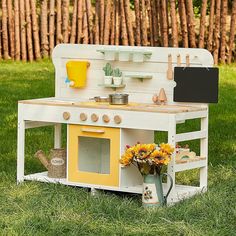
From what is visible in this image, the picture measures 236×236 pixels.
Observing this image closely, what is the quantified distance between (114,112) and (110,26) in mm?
6307

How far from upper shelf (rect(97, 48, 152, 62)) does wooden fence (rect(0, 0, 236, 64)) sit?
5.54 metres

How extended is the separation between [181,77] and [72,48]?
0.89 m

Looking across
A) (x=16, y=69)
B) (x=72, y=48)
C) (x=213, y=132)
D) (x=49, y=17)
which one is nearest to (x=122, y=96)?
(x=72, y=48)

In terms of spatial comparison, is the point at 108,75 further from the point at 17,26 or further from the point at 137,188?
the point at 17,26

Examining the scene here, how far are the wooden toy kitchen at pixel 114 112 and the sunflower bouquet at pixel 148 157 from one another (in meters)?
0.10

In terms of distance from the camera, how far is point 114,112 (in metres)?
5.36

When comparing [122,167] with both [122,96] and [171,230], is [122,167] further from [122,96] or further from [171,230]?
[171,230]

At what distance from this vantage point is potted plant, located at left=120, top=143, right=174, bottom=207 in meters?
5.08

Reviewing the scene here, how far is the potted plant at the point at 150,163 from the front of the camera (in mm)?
5077

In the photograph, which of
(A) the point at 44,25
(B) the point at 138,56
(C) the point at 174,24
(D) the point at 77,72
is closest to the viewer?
(B) the point at 138,56

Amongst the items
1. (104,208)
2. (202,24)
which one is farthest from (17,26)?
(104,208)

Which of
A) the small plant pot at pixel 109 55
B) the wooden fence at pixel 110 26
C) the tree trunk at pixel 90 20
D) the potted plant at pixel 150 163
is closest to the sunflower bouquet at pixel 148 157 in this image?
the potted plant at pixel 150 163

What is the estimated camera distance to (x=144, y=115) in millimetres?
5242

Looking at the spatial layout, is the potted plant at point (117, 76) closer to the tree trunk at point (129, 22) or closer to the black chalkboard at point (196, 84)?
the black chalkboard at point (196, 84)
